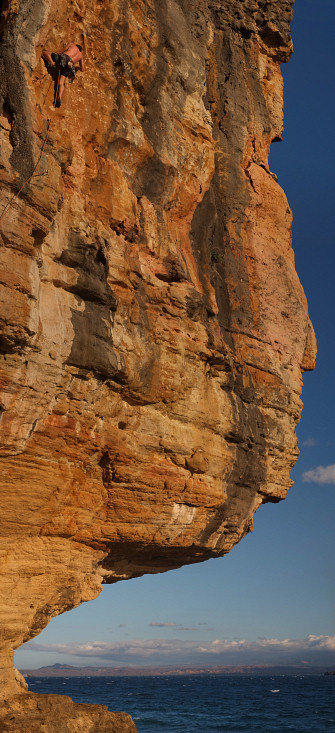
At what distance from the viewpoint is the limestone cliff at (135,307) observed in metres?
10.9

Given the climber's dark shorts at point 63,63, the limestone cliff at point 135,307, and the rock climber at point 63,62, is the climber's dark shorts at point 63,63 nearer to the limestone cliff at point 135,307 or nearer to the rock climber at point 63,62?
the rock climber at point 63,62

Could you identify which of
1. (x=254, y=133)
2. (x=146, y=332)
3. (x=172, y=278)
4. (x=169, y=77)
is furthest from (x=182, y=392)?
(x=254, y=133)

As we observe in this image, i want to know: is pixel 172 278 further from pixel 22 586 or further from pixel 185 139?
pixel 22 586

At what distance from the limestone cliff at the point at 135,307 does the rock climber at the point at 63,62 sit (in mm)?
200

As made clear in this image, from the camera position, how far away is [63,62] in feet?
39.8

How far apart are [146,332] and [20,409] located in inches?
138

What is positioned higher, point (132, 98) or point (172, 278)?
point (132, 98)

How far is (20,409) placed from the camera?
34.5ft

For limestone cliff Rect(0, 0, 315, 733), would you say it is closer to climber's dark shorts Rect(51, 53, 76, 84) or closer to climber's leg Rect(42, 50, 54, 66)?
climber's leg Rect(42, 50, 54, 66)

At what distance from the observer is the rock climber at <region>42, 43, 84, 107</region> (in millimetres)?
12125

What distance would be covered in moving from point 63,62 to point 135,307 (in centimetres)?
458

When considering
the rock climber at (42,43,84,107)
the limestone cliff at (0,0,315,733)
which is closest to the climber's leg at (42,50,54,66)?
the rock climber at (42,43,84,107)

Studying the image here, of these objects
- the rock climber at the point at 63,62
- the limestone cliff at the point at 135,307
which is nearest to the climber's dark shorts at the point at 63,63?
the rock climber at the point at 63,62

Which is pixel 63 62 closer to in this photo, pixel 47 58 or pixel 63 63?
pixel 63 63
